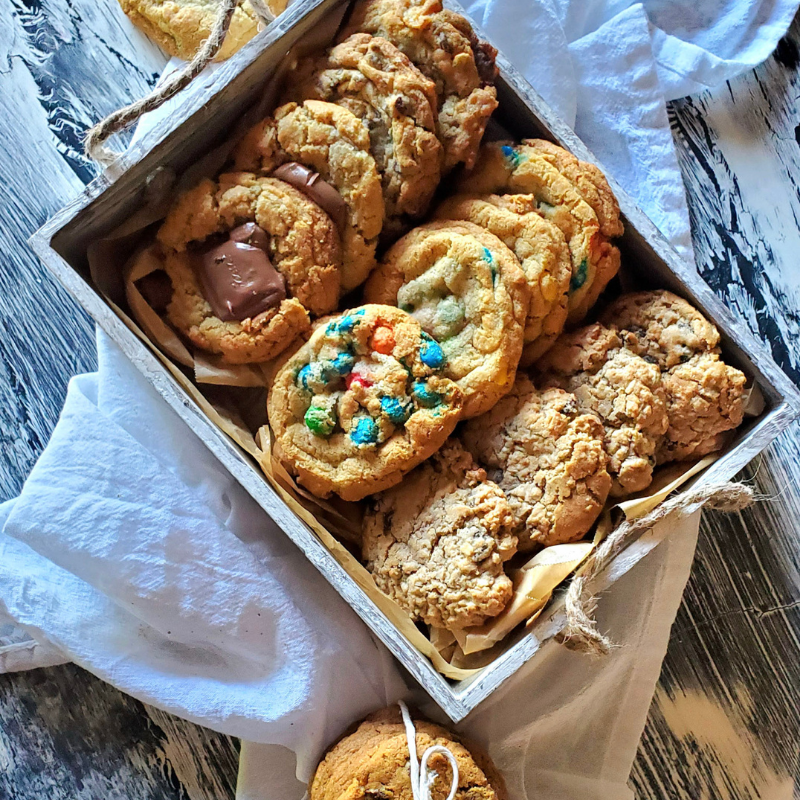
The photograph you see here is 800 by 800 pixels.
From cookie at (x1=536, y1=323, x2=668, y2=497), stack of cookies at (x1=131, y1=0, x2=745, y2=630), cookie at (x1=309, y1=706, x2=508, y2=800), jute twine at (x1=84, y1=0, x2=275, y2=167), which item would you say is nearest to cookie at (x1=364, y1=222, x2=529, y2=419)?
stack of cookies at (x1=131, y1=0, x2=745, y2=630)

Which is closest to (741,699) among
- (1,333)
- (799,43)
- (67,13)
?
(799,43)

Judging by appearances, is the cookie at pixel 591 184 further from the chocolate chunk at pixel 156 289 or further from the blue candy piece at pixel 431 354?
the chocolate chunk at pixel 156 289

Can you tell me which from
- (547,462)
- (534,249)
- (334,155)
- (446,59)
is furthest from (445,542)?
(446,59)

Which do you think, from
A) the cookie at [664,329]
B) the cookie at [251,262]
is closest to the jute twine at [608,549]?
the cookie at [664,329]

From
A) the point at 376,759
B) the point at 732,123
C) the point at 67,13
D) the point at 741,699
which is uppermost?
the point at 67,13

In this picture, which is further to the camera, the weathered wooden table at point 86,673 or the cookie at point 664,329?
the weathered wooden table at point 86,673

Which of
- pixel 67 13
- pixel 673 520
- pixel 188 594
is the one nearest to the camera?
pixel 673 520

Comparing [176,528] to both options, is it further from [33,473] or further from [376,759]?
[376,759]

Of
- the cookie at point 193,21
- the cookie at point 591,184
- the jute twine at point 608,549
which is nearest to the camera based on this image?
the jute twine at point 608,549
